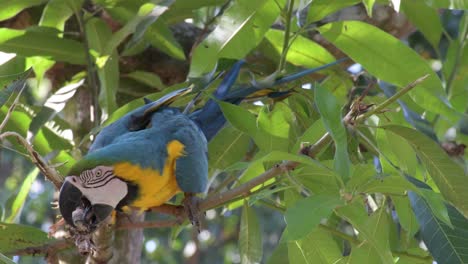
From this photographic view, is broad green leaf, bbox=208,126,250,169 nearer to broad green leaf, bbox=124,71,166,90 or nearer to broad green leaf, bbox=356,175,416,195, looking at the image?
broad green leaf, bbox=124,71,166,90

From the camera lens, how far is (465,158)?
1.56 metres

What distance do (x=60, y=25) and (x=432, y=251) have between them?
0.79 meters

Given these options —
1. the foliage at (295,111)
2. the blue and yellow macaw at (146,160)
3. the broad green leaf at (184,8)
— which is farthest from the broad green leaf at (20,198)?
the broad green leaf at (184,8)

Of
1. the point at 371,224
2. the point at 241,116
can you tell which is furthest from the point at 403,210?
the point at 241,116

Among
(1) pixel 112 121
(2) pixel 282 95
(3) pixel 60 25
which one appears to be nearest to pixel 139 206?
(1) pixel 112 121

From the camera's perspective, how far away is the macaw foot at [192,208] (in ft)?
3.88

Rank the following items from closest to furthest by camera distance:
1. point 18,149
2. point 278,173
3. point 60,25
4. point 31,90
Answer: point 278,173, point 18,149, point 60,25, point 31,90

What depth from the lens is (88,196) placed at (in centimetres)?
110

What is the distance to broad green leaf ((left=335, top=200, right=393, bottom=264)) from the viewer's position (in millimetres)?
965

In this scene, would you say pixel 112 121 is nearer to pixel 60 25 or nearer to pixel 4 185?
pixel 60 25

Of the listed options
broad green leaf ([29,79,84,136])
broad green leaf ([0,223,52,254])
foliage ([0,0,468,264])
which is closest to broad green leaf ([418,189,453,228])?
foliage ([0,0,468,264])

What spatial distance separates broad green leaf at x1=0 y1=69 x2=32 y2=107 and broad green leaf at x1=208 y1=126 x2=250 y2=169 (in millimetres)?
378

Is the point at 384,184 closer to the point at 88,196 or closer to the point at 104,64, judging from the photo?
the point at 88,196

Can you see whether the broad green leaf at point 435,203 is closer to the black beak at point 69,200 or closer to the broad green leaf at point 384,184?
the broad green leaf at point 384,184
